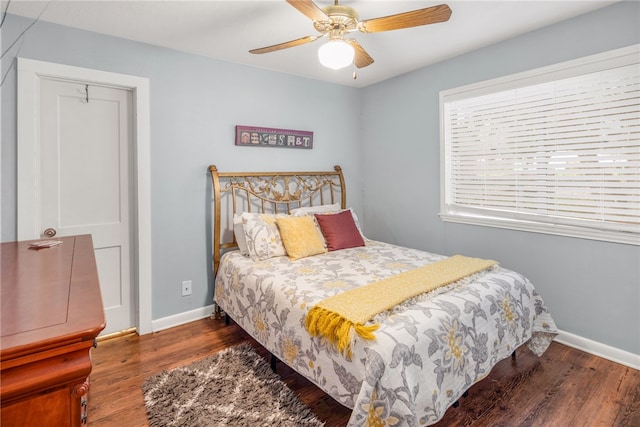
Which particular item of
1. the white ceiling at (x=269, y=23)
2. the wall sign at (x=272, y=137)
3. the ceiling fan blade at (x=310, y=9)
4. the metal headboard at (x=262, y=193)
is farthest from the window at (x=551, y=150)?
the ceiling fan blade at (x=310, y=9)

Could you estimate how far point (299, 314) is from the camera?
6.20 ft

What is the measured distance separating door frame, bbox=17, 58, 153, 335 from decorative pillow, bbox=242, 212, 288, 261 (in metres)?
0.82

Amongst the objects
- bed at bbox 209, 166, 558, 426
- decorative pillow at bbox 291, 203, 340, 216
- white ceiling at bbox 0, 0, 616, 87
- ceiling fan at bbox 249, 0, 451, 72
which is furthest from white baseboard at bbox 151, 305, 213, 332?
ceiling fan at bbox 249, 0, 451, 72

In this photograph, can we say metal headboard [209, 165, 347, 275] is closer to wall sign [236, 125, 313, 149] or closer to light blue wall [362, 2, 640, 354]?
wall sign [236, 125, 313, 149]

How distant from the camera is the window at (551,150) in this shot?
223 centimetres

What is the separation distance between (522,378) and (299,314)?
1542 millimetres

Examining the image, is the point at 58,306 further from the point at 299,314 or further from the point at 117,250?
the point at 117,250

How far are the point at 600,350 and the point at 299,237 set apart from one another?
239 cm

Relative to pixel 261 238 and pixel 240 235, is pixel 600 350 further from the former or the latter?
pixel 240 235

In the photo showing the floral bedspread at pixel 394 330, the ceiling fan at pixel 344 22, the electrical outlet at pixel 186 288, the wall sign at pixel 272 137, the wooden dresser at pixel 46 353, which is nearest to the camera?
the wooden dresser at pixel 46 353

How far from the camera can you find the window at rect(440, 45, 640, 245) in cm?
223

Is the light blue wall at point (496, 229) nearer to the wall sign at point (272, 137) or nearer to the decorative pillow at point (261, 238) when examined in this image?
the wall sign at point (272, 137)

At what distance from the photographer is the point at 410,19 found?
1.75 meters

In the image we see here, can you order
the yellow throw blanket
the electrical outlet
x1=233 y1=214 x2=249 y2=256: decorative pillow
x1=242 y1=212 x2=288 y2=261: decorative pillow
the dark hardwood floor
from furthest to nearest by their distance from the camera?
the electrical outlet
x1=233 y1=214 x2=249 y2=256: decorative pillow
x1=242 y1=212 x2=288 y2=261: decorative pillow
the dark hardwood floor
the yellow throw blanket
